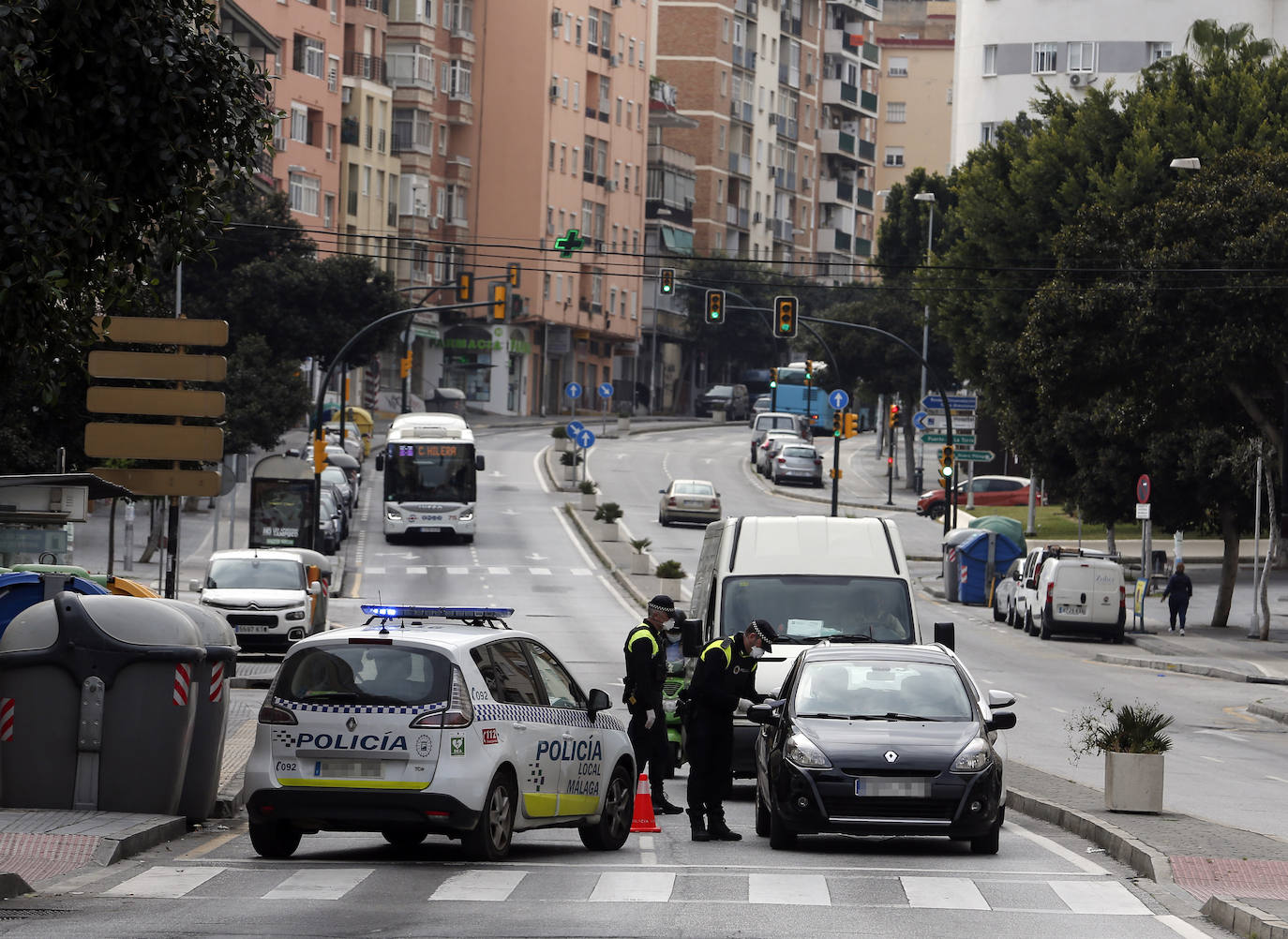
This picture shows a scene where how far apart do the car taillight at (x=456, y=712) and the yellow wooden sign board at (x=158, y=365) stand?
301 inches

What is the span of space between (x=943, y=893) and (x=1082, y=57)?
279 feet

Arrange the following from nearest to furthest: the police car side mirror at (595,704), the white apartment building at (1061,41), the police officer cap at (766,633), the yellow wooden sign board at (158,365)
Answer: the police car side mirror at (595,704), the police officer cap at (766,633), the yellow wooden sign board at (158,365), the white apartment building at (1061,41)

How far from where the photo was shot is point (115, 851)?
1370 cm

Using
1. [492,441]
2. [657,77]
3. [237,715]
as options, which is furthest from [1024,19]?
[237,715]

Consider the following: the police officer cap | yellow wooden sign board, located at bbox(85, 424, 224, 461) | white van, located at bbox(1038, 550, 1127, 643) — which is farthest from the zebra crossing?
white van, located at bbox(1038, 550, 1127, 643)

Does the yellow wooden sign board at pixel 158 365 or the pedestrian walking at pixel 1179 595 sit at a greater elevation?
the yellow wooden sign board at pixel 158 365

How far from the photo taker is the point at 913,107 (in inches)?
6737

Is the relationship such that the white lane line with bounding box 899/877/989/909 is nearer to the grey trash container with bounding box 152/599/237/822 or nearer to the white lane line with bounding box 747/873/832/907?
the white lane line with bounding box 747/873/832/907

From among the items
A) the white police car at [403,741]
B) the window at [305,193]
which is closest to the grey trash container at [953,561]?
the white police car at [403,741]

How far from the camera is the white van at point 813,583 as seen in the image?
68.2 ft

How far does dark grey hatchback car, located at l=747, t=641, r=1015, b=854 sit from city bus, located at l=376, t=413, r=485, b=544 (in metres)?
43.9

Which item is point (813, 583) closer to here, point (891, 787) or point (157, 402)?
point (157, 402)

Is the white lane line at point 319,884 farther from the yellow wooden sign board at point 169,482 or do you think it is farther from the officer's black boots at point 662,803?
the yellow wooden sign board at point 169,482

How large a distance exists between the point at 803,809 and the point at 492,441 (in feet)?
264
